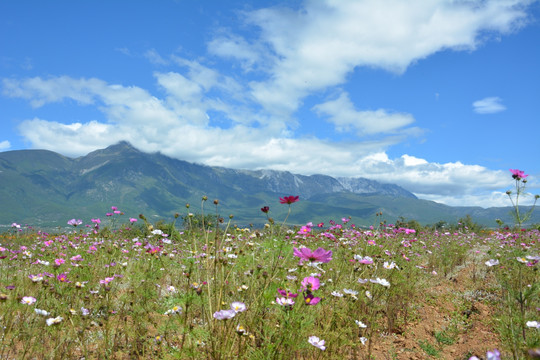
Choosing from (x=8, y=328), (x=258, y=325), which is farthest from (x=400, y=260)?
(x=8, y=328)

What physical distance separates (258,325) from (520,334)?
8.91ft

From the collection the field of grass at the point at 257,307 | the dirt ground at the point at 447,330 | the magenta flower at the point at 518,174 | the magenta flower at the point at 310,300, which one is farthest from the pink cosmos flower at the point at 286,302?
the magenta flower at the point at 518,174

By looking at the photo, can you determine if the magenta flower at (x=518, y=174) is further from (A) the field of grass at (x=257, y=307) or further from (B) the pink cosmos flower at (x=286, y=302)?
(B) the pink cosmos flower at (x=286, y=302)

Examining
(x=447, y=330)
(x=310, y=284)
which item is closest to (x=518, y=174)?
(x=447, y=330)

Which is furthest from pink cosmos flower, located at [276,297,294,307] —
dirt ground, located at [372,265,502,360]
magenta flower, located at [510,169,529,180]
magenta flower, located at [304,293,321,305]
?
magenta flower, located at [510,169,529,180]

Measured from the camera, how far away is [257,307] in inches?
99.7

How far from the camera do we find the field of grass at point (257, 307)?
8.05ft

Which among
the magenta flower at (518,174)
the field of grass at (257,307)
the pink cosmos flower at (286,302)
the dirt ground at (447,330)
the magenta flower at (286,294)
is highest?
the magenta flower at (518,174)

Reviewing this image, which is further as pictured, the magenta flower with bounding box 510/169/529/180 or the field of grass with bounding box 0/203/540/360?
the magenta flower with bounding box 510/169/529/180

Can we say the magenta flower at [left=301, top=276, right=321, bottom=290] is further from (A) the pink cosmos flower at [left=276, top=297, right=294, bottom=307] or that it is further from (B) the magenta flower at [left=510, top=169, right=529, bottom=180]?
(B) the magenta flower at [left=510, top=169, right=529, bottom=180]

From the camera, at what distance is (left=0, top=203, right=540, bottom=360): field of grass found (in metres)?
2.45

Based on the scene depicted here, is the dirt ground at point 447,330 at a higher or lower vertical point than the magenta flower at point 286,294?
lower

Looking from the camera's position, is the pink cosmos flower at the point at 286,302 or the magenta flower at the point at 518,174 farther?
the magenta flower at the point at 518,174

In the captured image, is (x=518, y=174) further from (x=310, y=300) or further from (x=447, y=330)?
(x=310, y=300)
